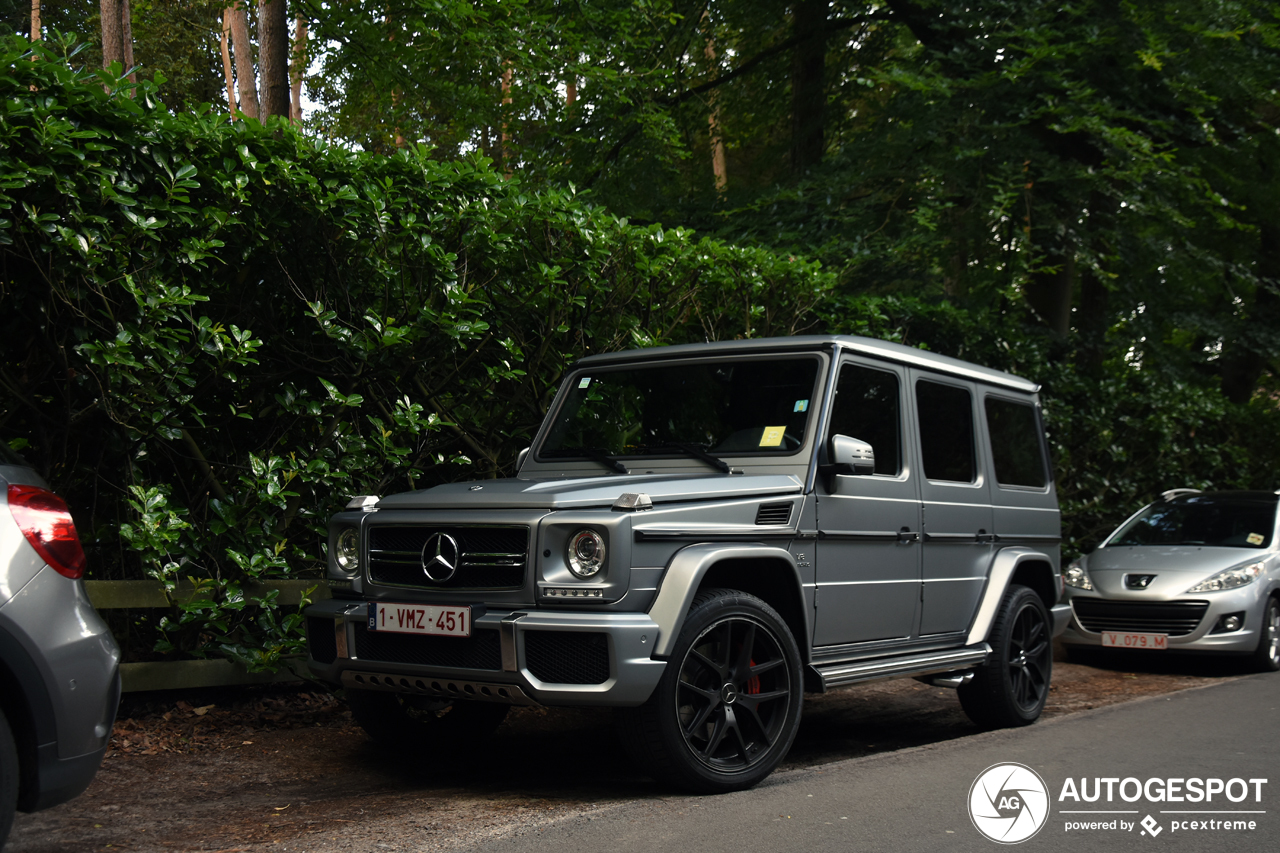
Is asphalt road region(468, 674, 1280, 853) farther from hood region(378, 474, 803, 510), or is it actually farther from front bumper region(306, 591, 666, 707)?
hood region(378, 474, 803, 510)

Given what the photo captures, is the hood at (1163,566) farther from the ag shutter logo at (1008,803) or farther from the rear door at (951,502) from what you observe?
the ag shutter logo at (1008,803)

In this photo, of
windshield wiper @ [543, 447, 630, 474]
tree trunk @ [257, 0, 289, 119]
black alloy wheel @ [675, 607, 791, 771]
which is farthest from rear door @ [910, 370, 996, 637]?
tree trunk @ [257, 0, 289, 119]

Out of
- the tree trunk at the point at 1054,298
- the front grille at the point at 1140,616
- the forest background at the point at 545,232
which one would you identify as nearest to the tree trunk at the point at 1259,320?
the forest background at the point at 545,232

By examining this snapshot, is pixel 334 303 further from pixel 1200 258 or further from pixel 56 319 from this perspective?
pixel 1200 258

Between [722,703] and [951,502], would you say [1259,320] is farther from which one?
[722,703]

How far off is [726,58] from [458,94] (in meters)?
5.48

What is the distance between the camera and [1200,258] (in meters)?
16.1

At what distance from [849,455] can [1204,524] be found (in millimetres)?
7164

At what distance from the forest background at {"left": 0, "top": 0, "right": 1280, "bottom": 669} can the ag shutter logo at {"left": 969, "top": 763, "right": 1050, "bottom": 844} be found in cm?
358

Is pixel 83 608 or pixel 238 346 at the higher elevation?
pixel 238 346

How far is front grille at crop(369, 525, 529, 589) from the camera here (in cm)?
475

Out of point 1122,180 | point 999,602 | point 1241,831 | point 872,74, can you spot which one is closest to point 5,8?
point 872,74

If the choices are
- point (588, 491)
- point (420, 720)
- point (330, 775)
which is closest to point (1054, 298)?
point (420, 720)

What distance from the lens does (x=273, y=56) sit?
41.3 ft
